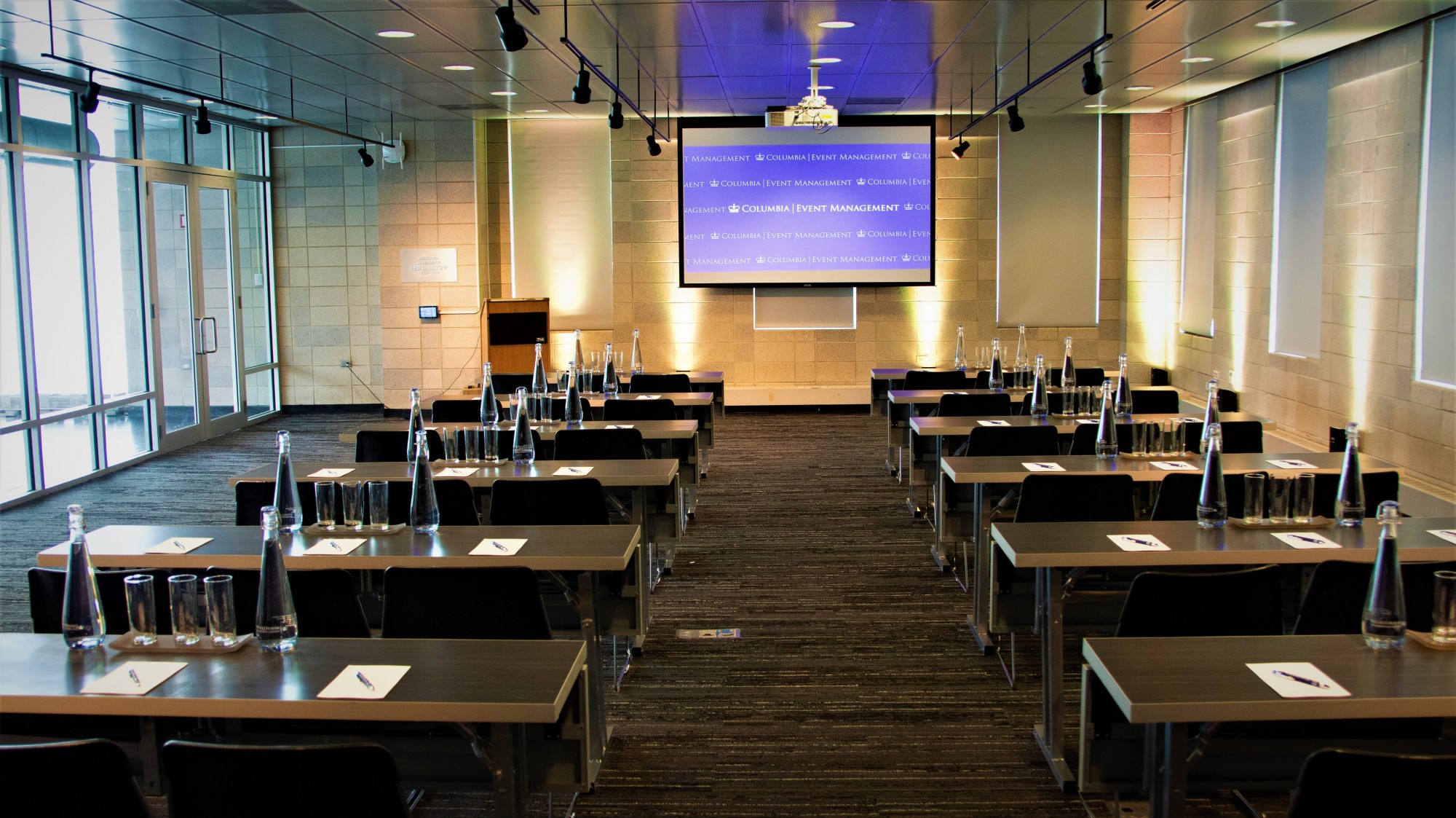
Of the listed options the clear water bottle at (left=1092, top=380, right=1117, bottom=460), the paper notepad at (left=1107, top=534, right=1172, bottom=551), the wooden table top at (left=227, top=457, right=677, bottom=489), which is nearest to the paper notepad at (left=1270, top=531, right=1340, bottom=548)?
the paper notepad at (left=1107, top=534, right=1172, bottom=551)

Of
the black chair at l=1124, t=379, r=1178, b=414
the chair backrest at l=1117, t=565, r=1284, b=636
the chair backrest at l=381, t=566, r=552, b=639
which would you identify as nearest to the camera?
the chair backrest at l=1117, t=565, r=1284, b=636

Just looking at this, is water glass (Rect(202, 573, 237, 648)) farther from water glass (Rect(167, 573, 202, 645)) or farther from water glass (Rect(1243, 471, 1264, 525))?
water glass (Rect(1243, 471, 1264, 525))

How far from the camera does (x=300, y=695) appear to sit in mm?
2443

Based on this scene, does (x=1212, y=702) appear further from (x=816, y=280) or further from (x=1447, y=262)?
(x=816, y=280)

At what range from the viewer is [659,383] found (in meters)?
8.73

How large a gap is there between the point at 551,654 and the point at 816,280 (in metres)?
10.9

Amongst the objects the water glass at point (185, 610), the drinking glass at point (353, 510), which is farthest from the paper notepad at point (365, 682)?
the drinking glass at point (353, 510)

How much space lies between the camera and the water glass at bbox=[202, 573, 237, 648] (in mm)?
2736

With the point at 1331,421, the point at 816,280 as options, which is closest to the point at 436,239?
the point at 816,280

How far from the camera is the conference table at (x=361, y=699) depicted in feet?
7.91

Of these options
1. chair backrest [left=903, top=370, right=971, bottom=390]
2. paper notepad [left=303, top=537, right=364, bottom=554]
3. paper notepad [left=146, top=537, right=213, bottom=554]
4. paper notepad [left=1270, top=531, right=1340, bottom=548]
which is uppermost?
chair backrest [left=903, top=370, right=971, bottom=390]

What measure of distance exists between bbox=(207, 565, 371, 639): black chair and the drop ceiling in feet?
15.2

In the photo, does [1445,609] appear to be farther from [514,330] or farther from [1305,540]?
[514,330]

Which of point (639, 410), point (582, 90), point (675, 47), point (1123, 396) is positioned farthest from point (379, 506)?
point (675, 47)
